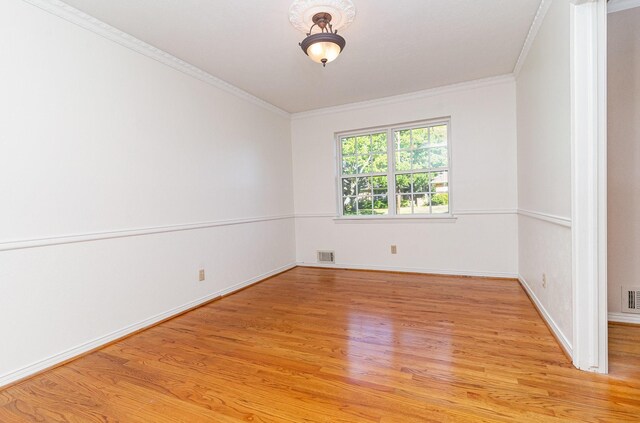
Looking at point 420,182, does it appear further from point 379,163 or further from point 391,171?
point 379,163

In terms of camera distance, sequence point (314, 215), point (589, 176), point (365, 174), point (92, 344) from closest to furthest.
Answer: point (589, 176), point (92, 344), point (365, 174), point (314, 215)

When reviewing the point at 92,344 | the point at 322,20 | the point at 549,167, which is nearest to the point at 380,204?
the point at 549,167

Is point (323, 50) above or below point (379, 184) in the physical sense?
above

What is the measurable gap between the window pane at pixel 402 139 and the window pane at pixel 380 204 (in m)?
0.75

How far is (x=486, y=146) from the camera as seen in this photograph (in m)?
3.83

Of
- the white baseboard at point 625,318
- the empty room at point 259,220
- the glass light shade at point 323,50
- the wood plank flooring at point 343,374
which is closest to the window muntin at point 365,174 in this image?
the empty room at point 259,220

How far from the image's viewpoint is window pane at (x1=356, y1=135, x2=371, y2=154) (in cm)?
461

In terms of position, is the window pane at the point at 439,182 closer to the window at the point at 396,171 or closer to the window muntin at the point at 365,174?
the window at the point at 396,171

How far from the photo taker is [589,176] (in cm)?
171

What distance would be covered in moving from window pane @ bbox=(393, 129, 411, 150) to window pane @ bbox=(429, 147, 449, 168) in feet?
1.11

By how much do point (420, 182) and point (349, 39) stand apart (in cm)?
225

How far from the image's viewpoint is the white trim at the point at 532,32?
7.51 ft

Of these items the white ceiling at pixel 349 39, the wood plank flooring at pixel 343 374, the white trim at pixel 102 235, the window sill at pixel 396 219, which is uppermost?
the white ceiling at pixel 349 39

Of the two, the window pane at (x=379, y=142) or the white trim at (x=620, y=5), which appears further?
the window pane at (x=379, y=142)
